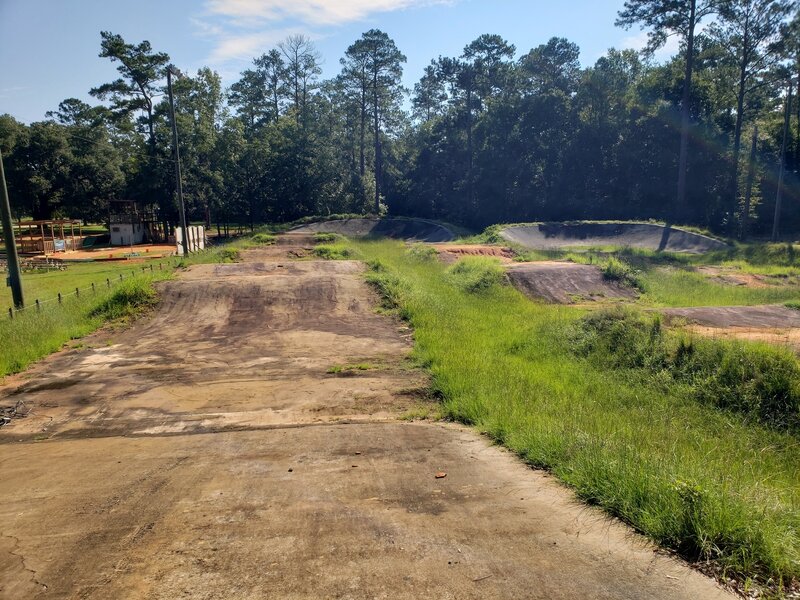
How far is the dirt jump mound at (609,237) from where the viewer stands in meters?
38.0

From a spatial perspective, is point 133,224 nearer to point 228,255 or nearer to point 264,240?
point 264,240

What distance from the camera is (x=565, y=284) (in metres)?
22.2

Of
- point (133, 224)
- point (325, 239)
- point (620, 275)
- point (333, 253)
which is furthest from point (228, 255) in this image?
point (133, 224)

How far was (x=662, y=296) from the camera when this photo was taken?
69.2 ft

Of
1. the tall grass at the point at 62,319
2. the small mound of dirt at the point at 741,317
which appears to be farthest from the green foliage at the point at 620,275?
the tall grass at the point at 62,319

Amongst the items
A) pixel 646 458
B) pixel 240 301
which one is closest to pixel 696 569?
pixel 646 458

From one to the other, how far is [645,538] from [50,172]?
196 feet

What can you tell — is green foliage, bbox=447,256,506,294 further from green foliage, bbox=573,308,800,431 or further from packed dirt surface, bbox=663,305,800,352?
green foliage, bbox=573,308,800,431

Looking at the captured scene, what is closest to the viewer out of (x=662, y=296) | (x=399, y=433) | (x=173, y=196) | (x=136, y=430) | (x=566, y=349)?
(x=399, y=433)

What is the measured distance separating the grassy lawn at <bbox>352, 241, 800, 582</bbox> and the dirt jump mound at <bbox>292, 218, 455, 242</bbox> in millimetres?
33788

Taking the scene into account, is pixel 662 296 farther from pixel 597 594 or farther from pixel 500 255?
pixel 597 594

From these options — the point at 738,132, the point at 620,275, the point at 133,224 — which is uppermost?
the point at 738,132

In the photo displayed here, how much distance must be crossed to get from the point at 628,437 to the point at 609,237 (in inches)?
1535

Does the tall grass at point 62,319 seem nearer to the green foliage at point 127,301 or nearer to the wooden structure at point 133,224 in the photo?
the green foliage at point 127,301
